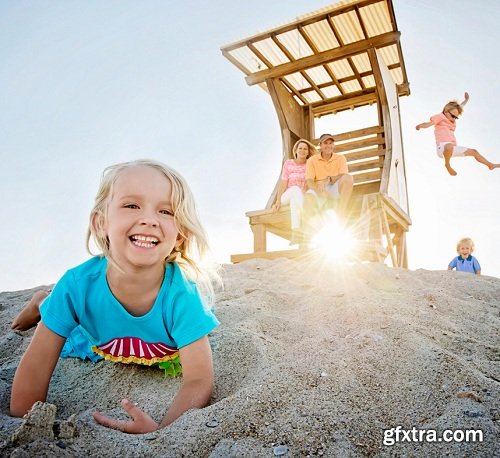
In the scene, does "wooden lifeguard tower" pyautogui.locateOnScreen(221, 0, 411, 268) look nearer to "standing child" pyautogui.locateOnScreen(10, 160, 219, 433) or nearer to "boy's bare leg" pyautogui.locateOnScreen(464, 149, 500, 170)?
"boy's bare leg" pyautogui.locateOnScreen(464, 149, 500, 170)

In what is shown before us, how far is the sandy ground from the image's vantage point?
1.02m

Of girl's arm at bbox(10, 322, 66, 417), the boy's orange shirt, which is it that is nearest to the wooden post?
the boy's orange shirt

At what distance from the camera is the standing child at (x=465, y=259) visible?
588cm

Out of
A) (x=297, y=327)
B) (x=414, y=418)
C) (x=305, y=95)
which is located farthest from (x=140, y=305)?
(x=305, y=95)

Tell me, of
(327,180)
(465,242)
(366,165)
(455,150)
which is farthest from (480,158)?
(327,180)

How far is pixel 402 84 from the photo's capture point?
23.7 ft

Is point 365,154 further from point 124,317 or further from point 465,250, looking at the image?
point 124,317

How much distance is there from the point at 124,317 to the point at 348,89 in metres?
6.77

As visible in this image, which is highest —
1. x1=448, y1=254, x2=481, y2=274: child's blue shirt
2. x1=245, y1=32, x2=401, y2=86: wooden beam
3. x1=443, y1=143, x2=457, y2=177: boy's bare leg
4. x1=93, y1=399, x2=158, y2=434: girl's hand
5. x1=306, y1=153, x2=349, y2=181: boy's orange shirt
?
x1=245, y1=32, x2=401, y2=86: wooden beam

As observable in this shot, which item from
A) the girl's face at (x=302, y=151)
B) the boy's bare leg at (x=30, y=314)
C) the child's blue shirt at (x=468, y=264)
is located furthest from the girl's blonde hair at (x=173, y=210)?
the child's blue shirt at (x=468, y=264)

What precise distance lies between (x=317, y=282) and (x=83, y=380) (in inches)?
69.4

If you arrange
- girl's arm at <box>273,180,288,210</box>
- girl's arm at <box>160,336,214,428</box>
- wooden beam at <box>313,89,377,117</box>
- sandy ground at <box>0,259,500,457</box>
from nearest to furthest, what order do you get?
sandy ground at <box>0,259,500,457</box> → girl's arm at <box>160,336,214,428</box> → girl's arm at <box>273,180,288,210</box> → wooden beam at <box>313,89,377,117</box>

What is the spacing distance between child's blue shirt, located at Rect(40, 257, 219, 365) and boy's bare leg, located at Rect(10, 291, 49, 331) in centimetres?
74

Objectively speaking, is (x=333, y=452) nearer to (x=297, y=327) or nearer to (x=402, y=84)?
(x=297, y=327)
